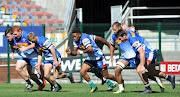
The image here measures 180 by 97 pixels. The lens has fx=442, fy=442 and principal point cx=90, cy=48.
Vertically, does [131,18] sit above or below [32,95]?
above

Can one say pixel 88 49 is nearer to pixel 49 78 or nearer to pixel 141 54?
pixel 49 78

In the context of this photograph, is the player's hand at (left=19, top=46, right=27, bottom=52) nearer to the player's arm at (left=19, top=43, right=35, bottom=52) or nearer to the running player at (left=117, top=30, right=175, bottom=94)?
the player's arm at (left=19, top=43, right=35, bottom=52)

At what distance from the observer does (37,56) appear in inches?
500

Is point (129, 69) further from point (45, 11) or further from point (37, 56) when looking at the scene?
point (45, 11)

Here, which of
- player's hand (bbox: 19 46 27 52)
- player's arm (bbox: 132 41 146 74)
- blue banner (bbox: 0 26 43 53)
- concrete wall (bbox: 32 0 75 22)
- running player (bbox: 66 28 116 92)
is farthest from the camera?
concrete wall (bbox: 32 0 75 22)

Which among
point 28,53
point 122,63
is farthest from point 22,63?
point 122,63

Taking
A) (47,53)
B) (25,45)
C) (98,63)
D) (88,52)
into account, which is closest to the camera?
(88,52)

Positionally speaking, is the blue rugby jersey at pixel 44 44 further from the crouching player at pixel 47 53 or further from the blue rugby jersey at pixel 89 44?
the blue rugby jersey at pixel 89 44

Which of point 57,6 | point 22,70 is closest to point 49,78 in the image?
point 22,70

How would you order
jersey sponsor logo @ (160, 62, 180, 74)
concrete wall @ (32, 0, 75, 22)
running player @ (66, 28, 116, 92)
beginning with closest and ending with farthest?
running player @ (66, 28, 116, 92)
jersey sponsor logo @ (160, 62, 180, 74)
concrete wall @ (32, 0, 75, 22)

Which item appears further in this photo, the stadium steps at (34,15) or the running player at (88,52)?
the stadium steps at (34,15)

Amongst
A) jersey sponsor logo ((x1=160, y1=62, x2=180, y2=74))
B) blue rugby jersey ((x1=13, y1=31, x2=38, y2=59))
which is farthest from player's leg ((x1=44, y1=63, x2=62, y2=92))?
jersey sponsor logo ((x1=160, y1=62, x2=180, y2=74))

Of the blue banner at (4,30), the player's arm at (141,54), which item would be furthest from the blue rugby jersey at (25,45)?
the blue banner at (4,30)

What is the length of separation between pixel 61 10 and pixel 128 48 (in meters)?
16.9
